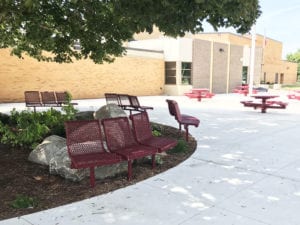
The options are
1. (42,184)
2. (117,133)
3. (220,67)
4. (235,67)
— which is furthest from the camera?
(235,67)

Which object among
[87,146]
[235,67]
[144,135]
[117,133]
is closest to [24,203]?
[87,146]

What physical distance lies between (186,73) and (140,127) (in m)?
22.7

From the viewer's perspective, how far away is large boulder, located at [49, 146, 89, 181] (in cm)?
482

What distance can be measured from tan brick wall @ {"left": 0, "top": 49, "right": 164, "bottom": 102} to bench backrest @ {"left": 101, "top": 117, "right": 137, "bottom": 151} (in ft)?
48.0

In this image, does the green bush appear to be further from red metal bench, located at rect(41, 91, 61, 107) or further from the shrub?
red metal bench, located at rect(41, 91, 61, 107)

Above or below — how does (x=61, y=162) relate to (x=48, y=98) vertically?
below

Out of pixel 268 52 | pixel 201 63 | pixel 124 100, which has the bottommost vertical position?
pixel 124 100

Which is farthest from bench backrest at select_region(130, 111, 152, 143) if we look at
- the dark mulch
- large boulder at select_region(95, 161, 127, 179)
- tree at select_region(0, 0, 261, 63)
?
tree at select_region(0, 0, 261, 63)

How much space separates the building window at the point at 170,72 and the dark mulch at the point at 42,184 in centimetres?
2198

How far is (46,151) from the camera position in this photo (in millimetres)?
5578

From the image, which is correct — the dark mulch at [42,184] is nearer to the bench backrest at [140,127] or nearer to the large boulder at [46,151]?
the large boulder at [46,151]

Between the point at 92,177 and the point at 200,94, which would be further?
the point at 200,94

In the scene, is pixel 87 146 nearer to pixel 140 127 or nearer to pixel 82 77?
pixel 140 127

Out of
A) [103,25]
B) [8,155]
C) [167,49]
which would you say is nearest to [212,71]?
[167,49]
